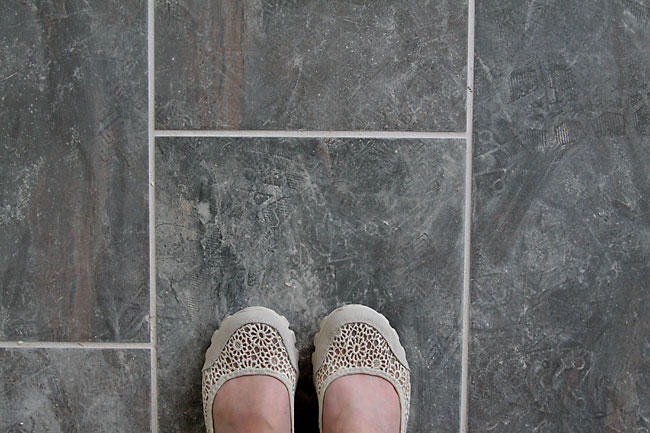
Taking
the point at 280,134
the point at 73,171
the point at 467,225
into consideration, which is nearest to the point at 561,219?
the point at 467,225

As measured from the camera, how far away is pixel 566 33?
3.36 feet

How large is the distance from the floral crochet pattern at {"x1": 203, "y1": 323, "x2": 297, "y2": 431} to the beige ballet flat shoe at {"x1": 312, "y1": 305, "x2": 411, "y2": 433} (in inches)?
2.8

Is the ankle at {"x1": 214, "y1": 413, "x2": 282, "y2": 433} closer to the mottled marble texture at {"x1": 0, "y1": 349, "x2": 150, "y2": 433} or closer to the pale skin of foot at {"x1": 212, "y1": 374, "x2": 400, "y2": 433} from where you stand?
the pale skin of foot at {"x1": 212, "y1": 374, "x2": 400, "y2": 433}

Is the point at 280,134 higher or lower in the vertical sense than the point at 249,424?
higher

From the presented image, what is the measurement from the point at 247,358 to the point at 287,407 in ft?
0.35

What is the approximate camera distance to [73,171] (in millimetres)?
1024

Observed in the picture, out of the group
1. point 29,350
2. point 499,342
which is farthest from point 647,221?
point 29,350

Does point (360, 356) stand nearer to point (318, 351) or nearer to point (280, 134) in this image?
point (318, 351)

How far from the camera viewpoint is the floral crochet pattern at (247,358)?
3.32 feet

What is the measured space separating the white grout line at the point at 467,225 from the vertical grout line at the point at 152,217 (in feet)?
1.76

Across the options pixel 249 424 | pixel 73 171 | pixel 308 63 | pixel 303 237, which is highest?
pixel 308 63

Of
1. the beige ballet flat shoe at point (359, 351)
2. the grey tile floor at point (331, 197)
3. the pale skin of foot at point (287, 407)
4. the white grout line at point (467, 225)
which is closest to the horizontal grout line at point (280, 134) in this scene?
the grey tile floor at point (331, 197)

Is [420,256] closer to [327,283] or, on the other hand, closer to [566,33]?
[327,283]

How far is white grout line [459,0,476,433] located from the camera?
1.02 metres
